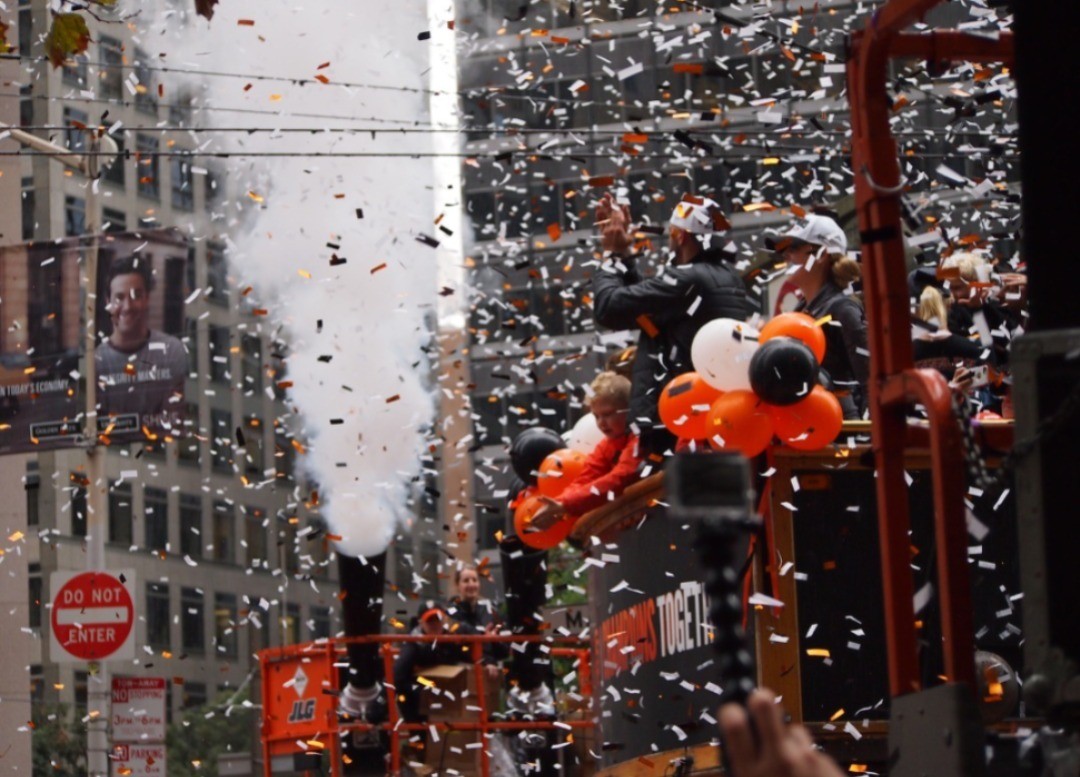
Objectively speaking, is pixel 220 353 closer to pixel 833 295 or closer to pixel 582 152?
pixel 582 152

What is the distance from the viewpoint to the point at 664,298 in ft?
26.8

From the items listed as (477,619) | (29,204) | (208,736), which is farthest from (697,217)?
(208,736)

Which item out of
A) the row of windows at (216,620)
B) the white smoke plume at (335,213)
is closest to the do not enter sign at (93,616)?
the white smoke plume at (335,213)

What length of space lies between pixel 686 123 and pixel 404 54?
1073 inches

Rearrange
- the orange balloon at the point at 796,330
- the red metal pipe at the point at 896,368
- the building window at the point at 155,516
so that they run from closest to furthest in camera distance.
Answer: the red metal pipe at the point at 896,368 → the orange balloon at the point at 796,330 → the building window at the point at 155,516

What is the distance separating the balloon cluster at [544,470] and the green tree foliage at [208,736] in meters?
43.9

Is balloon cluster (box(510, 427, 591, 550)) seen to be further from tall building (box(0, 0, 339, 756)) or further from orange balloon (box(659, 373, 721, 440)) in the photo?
tall building (box(0, 0, 339, 756))

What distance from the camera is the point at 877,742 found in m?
6.57

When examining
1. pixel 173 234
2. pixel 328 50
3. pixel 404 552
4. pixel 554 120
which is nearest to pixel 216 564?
pixel 404 552

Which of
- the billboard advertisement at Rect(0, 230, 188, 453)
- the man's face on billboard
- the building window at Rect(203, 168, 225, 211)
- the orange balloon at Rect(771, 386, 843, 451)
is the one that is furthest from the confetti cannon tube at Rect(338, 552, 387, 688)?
the building window at Rect(203, 168, 225, 211)

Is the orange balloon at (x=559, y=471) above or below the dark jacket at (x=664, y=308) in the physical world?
below

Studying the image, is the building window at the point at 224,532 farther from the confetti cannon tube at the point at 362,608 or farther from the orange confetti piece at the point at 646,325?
the orange confetti piece at the point at 646,325

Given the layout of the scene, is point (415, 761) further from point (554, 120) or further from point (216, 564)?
point (216, 564)

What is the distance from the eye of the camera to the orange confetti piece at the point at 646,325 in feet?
27.0
